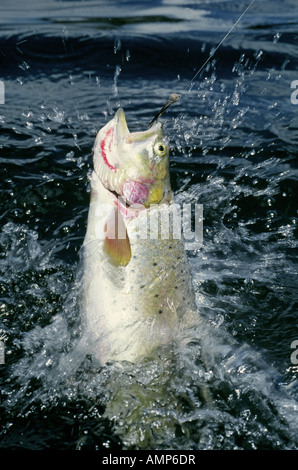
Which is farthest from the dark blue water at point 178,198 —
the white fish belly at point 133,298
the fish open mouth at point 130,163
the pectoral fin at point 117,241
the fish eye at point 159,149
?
the fish eye at point 159,149

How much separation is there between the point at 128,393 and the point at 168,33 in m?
6.42

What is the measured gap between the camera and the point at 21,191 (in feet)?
16.6

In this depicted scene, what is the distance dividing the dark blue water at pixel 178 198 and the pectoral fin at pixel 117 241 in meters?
0.53

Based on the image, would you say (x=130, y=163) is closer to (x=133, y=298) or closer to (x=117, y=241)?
(x=117, y=241)

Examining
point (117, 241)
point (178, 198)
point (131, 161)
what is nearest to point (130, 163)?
point (131, 161)

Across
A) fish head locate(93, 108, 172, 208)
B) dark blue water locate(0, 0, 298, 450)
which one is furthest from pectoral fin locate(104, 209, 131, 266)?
dark blue water locate(0, 0, 298, 450)

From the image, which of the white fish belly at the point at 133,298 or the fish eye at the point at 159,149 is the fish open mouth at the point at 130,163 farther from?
the white fish belly at the point at 133,298

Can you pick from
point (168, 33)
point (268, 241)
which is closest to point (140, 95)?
point (168, 33)

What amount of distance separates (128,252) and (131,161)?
1.66 ft

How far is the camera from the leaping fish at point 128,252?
10.8 ft

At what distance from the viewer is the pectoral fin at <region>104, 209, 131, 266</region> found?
10.6ft

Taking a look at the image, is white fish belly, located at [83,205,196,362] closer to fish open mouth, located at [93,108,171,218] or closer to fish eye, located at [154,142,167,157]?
fish open mouth, located at [93,108,171,218]

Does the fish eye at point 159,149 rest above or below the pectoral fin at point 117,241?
above
